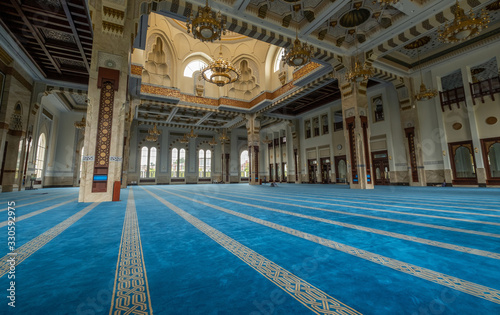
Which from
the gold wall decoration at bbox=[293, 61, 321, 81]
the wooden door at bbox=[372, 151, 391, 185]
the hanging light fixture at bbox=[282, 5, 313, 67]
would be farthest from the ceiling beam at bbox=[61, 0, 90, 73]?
the wooden door at bbox=[372, 151, 391, 185]

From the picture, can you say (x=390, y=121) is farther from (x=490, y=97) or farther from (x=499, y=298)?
(x=499, y=298)

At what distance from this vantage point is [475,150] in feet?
26.3

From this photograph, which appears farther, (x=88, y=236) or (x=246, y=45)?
(x=246, y=45)

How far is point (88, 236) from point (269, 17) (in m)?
7.24

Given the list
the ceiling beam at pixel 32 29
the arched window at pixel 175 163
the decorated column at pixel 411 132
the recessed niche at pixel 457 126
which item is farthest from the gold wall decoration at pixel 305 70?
the arched window at pixel 175 163

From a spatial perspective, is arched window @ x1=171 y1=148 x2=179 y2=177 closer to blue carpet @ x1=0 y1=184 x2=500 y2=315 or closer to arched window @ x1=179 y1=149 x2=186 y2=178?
arched window @ x1=179 y1=149 x2=186 y2=178

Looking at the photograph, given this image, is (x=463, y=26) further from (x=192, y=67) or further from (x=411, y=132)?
→ (x=192, y=67)

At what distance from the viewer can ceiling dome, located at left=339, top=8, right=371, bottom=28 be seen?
6.60 m

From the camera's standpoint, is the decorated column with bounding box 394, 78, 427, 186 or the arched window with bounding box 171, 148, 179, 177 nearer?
the decorated column with bounding box 394, 78, 427, 186

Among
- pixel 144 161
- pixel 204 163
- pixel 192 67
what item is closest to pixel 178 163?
pixel 204 163

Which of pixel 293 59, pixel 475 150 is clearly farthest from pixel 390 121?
pixel 293 59

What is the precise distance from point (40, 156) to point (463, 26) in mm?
16438

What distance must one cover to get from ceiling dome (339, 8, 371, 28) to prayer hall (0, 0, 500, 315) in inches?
2.3

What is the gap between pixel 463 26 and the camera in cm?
496
